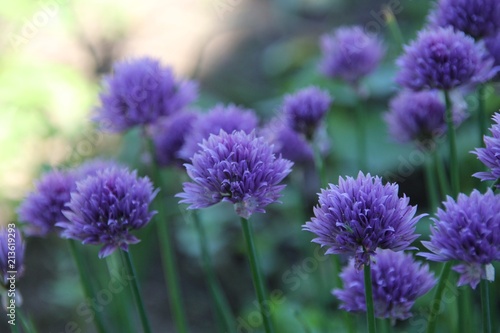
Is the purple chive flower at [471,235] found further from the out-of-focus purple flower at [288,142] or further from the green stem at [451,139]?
the out-of-focus purple flower at [288,142]

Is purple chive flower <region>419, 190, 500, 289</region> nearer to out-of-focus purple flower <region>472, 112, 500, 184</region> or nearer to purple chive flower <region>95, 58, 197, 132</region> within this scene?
out-of-focus purple flower <region>472, 112, 500, 184</region>

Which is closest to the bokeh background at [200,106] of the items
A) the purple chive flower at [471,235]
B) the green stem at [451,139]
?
the green stem at [451,139]

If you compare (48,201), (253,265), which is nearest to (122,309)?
(48,201)

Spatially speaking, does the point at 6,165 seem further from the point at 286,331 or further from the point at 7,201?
the point at 286,331

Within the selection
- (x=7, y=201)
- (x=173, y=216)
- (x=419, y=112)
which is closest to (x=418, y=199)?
(x=173, y=216)

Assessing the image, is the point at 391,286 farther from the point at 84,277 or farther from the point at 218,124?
A: the point at 84,277

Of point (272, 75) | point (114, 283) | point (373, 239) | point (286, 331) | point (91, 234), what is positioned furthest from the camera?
point (272, 75)
